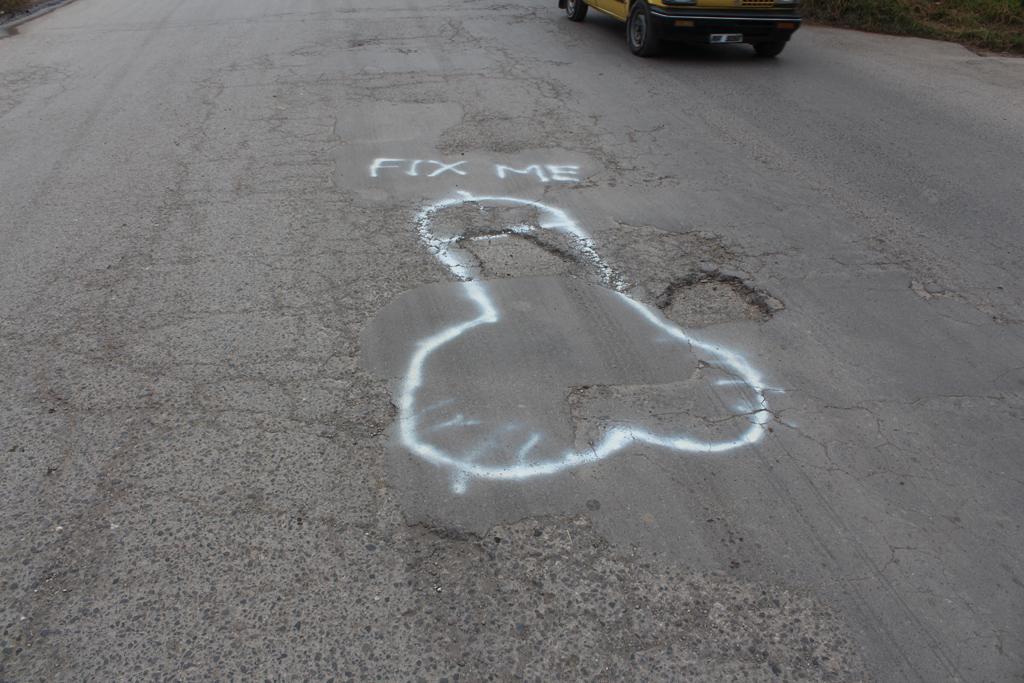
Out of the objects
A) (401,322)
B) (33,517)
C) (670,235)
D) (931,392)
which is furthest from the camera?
(670,235)

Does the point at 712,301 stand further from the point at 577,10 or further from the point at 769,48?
the point at 577,10

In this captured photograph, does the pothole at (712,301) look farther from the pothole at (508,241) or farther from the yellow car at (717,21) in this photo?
the yellow car at (717,21)

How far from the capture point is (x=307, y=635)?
6.98 ft

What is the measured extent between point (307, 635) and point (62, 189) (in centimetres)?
504

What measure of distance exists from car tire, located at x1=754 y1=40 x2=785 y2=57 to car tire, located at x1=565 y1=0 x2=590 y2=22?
3398mm

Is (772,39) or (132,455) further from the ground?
(772,39)

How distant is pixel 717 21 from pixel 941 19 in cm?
554

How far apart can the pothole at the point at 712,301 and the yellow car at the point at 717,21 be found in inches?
233

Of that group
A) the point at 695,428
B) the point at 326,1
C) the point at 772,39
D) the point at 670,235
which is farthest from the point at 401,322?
the point at 326,1

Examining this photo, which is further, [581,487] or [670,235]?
[670,235]

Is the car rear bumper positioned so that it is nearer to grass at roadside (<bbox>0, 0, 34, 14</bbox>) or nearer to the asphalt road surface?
the asphalt road surface

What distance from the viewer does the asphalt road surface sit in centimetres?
217

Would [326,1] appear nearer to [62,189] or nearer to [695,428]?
[62,189]

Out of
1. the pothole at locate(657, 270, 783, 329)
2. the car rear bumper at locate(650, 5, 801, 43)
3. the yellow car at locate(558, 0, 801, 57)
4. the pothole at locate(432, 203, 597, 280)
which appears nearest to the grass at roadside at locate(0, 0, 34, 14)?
the yellow car at locate(558, 0, 801, 57)
